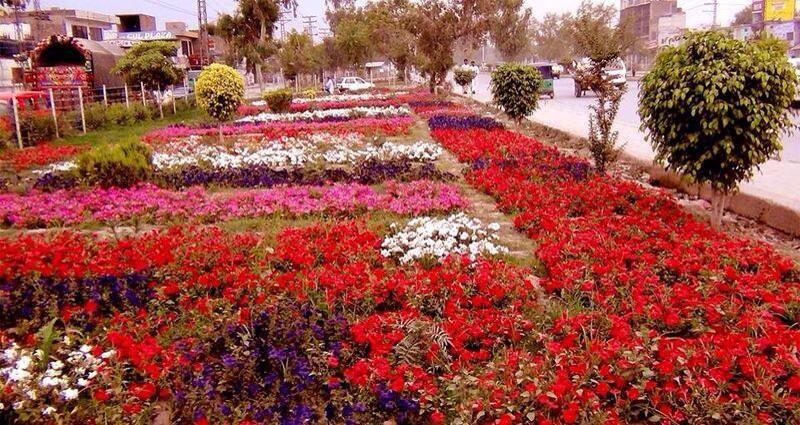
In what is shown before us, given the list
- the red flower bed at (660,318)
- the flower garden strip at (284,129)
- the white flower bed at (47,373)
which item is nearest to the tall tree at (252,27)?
the flower garden strip at (284,129)

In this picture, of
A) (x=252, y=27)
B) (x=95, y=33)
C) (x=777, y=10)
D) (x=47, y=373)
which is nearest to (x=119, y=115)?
(x=47, y=373)

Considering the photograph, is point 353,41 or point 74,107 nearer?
point 74,107

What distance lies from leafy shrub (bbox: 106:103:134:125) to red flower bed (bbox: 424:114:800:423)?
17751 millimetres

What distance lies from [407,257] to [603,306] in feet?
5.97

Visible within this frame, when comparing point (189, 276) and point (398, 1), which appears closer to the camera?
point (189, 276)

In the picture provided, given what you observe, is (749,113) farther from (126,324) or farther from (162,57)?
(162,57)

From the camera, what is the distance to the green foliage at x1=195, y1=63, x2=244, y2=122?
15.4m

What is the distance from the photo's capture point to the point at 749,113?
6.17 m

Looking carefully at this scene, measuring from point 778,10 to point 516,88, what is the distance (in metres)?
51.0

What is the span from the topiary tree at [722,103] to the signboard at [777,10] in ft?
190

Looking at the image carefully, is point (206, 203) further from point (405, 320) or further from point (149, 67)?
point (149, 67)

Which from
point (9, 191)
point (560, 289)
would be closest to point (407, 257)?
point (560, 289)

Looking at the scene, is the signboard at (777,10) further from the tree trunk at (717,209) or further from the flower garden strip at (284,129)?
the tree trunk at (717,209)

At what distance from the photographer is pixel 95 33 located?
57062 mm
